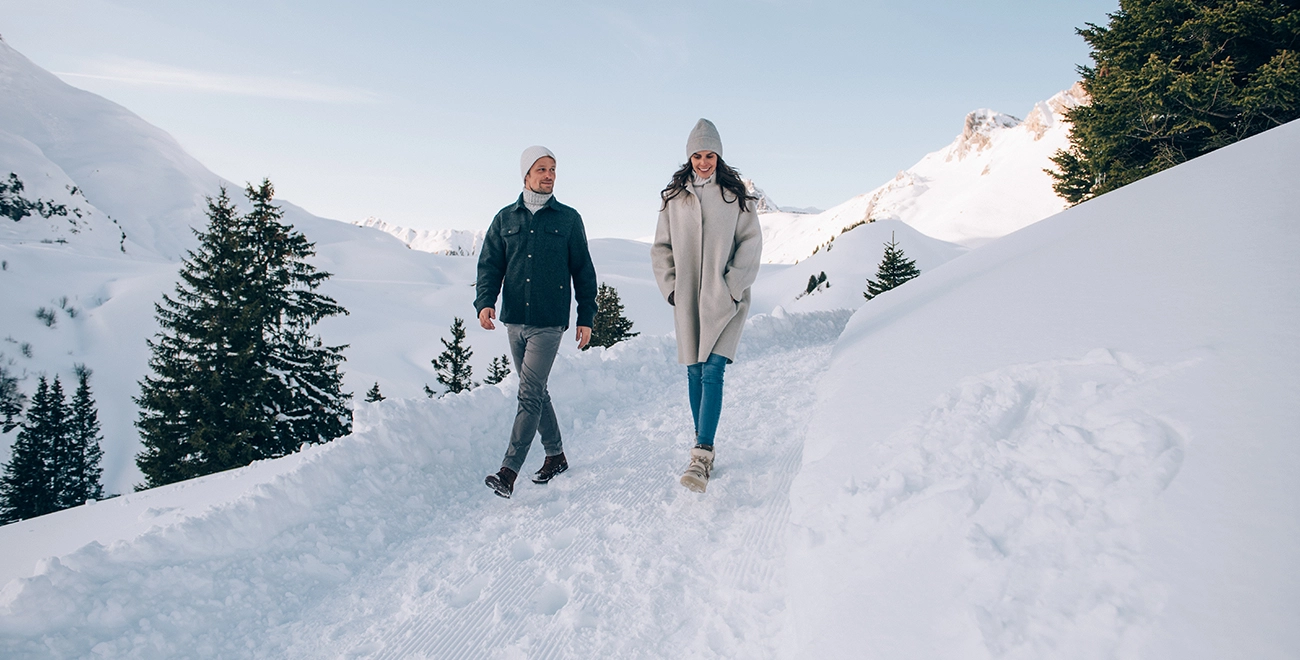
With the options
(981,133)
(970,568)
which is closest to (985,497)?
(970,568)

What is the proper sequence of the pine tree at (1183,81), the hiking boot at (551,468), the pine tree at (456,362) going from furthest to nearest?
the pine tree at (456,362) → the pine tree at (1183,81) → the hiking boot at (551,468)

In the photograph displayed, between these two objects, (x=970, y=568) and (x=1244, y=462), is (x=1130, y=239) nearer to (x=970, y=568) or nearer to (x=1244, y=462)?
(x=1244, y=462)

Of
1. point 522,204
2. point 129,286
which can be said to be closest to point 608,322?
point 522,204

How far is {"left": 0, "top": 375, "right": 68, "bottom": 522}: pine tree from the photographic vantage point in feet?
81.1

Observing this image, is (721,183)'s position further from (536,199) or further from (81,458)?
(81,458)

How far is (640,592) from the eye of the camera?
2762mm

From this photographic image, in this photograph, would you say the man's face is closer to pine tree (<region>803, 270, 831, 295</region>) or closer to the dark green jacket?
the dark green jacket

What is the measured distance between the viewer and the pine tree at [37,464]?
2472 cm

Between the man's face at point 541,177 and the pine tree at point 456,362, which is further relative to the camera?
the pine tree at point 456,362

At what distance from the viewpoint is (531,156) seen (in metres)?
4.10

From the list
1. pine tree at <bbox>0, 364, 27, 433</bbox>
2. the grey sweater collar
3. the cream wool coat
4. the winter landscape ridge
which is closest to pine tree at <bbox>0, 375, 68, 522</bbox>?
pine tree at <bbox>0, 364, 27, 433</bbox>

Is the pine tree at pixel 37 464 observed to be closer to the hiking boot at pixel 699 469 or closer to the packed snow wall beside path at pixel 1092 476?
the hiking boot at pixel 699 469

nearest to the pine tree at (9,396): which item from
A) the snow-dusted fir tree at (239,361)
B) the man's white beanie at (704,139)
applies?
the snow-dusted fir tree at (239,361)

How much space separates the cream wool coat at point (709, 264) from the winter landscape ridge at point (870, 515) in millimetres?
1000
